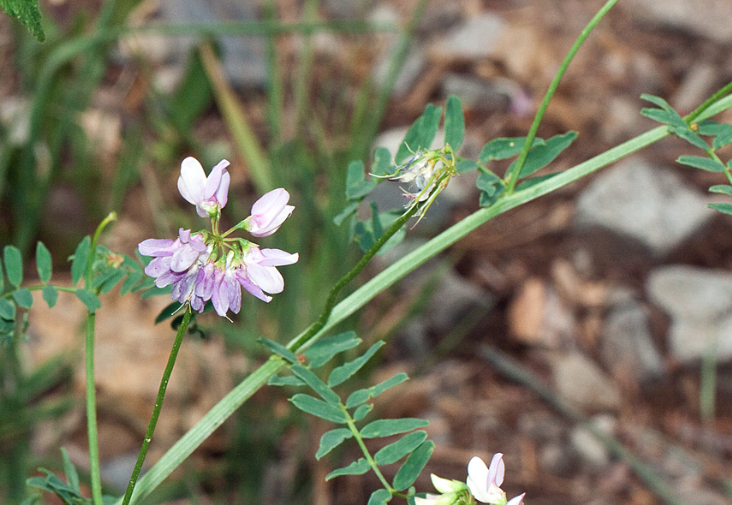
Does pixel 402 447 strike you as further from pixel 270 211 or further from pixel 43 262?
pixel 43 262

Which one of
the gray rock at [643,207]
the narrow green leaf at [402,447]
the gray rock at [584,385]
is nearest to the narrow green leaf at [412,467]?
the narrow green leaf at [402,447]

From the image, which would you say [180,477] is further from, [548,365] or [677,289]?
[677,289]

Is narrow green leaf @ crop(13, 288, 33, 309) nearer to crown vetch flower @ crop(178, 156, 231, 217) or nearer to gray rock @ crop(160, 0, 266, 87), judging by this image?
crown vetch flower @ crop(178, 156, 231, 217)

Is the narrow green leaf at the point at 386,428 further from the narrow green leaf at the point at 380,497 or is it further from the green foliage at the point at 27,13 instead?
the green foliage at the point at 27,13

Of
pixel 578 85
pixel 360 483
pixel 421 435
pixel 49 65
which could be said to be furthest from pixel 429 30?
pixel 421 435

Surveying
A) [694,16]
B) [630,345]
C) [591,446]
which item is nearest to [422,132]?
[591,446]

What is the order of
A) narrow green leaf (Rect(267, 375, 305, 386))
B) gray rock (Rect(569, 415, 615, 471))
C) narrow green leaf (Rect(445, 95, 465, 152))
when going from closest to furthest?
narrow green leaf (Rect(267, 375, 305, 386)) → narrow green leaf (Rect(445, 95, 465, 152)) → gray rock (Rect(569, 415, 615, 471))

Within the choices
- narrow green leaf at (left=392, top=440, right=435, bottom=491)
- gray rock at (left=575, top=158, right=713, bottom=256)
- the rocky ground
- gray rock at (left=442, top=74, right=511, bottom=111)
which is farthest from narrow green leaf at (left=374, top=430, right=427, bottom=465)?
gray rock at (left=442, top=74, right=511, bottom=111)
